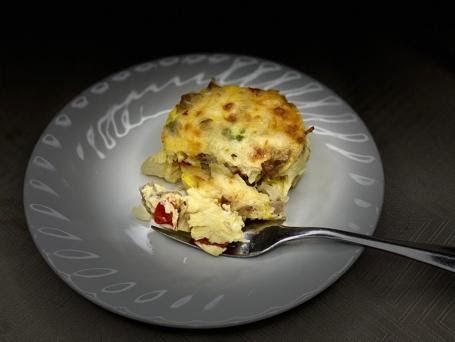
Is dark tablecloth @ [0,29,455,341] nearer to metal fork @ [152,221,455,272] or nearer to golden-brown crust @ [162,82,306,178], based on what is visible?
metal fork @ [152,221,455,272]

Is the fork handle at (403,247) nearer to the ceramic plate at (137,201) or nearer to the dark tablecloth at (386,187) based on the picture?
the ceramic plate at (137,201)

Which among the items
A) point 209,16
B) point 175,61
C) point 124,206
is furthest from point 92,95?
point 209,16

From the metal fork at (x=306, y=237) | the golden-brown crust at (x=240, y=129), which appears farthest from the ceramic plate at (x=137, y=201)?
the golden-brown crust at (x=240, y=129)

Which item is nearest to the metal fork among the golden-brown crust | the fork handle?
the fork handle

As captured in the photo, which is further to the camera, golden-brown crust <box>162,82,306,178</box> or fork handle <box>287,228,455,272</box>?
golden-brown crust <box>162,82,306,178</box>

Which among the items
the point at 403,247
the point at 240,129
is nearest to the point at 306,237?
the point at 403,247

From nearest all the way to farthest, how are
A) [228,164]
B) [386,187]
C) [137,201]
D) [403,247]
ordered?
[403,247] < [228,164] < [137,201] < [386,187]

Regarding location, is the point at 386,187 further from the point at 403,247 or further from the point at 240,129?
the point at 240,129
